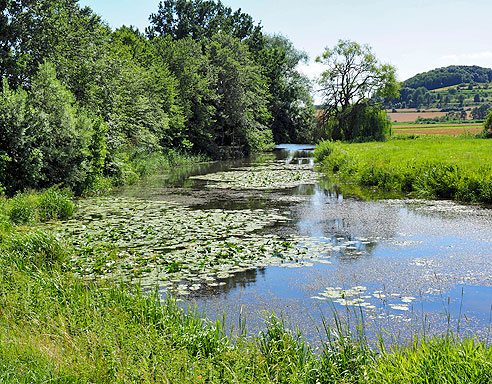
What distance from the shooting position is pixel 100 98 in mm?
22547

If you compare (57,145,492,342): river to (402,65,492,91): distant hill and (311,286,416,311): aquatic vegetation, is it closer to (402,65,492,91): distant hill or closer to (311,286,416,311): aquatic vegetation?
(311,286,416,311): aquatic vegetation

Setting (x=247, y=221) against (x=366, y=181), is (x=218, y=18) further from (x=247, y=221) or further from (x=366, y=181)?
(x=247, y=221)

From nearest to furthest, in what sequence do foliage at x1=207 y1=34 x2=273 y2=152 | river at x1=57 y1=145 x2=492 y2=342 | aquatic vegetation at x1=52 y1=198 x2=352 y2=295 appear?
river at x1=57 y1=145 x2=492 y2=342 → aquatic vegetation at x1=52 y1=198 x2=352 y2=295 → foliage at x1=207 y1=34 x2=273 y2=152

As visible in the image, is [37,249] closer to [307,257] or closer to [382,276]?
[307,257]

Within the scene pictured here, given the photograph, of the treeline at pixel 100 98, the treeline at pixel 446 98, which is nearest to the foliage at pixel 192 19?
the treeline at pixel 100 98

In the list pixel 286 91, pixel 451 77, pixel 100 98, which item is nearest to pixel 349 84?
pixel 286 91

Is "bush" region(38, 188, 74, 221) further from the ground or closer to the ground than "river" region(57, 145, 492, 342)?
further from the ground

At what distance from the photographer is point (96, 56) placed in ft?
73.0

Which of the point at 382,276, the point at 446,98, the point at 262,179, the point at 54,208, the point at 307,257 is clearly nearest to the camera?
the point at 382,276

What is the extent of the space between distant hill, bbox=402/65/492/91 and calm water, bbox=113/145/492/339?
110 metres

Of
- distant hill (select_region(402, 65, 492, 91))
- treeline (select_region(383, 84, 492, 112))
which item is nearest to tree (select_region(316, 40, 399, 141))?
treeline (select_region(383, 84, 492, 112))

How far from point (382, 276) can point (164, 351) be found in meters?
4.46

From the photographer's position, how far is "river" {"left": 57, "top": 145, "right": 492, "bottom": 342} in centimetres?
616

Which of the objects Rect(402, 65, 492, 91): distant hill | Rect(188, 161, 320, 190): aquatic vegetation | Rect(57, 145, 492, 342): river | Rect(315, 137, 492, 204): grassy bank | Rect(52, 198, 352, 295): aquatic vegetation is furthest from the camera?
Rect(402, 65, 492, 91): distant hill
